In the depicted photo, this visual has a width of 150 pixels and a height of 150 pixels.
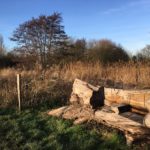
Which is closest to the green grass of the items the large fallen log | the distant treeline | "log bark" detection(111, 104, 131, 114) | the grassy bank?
the grassy bank

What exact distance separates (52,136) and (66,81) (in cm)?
548

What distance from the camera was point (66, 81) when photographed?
12219mm

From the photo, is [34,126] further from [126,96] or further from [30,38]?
[30,38]

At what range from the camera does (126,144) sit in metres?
6.18

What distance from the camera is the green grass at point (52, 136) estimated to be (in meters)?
6.25

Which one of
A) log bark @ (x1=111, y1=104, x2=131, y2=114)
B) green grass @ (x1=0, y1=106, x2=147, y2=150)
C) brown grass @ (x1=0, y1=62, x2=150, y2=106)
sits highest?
brown grass @ (x1=0, y1=62, x2=150, y2=106)

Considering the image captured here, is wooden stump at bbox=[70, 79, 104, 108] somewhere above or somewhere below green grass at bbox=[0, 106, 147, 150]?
above

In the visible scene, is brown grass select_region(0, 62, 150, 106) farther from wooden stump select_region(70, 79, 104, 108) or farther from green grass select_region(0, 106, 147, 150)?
green grass select_region(0, 106, 147, 150)

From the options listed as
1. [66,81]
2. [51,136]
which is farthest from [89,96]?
[66,81]

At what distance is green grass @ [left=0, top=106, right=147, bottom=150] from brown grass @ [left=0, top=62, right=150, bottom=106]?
1.89 meters

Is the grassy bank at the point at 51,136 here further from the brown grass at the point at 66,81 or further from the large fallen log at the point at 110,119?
the brown grass at the point at 66,81

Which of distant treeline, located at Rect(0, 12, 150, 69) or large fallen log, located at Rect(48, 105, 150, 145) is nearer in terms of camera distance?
large fallen log, located at Rect(48, 105, 150, 145)

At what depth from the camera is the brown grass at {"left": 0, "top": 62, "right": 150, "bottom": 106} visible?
1048cm

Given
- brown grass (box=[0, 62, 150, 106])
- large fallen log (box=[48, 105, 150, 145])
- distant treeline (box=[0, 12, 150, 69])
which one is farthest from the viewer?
distant treeline (box=[0, 12, 150, 69])
